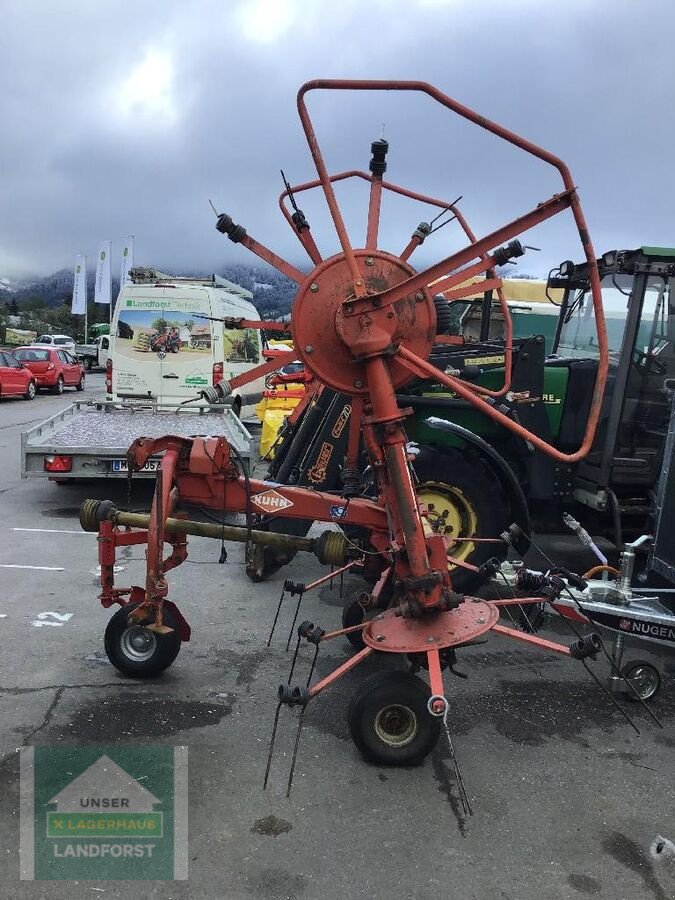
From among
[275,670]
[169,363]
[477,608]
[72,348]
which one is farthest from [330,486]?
[72,348]

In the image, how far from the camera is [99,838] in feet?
9.95

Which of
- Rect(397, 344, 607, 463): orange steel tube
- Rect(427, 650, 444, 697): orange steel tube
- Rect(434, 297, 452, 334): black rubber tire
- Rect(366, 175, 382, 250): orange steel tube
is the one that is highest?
Rect(366, 175, 382, 250): orange steel tube

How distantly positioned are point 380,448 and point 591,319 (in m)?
4.09

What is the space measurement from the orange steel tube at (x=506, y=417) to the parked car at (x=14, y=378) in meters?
20.6

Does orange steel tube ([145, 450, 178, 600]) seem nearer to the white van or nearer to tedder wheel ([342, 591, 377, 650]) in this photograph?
tedder wheel ([342, 591, 377, 650])

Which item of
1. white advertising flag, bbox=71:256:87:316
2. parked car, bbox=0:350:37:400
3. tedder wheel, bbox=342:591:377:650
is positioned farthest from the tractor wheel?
white advertising flag, bbox=71:256:87:316

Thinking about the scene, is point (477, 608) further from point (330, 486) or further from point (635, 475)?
point (635, 475)

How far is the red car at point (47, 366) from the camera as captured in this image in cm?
2462

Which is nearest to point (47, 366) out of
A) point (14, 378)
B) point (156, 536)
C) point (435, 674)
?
point (14, 378)

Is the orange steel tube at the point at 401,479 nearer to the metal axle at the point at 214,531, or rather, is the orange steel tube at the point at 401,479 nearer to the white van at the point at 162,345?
the metal axle at the point at 214,531

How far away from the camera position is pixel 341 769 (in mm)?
3553

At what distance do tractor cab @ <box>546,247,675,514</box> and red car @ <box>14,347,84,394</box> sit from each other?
71.7ft

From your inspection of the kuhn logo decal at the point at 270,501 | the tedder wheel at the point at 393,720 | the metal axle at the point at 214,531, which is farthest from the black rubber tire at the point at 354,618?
the tedder wheel at the point at 393,720

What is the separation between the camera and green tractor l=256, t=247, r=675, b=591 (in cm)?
592
